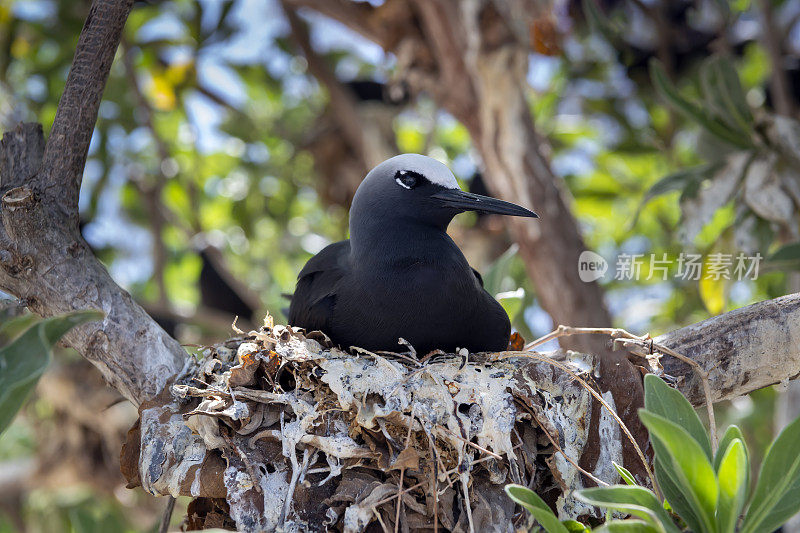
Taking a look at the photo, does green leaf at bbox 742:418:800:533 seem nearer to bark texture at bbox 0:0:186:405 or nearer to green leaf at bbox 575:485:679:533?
green leaf at bbox 575:485:679:533

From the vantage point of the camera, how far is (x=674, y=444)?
146cm

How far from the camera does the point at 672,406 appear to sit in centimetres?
170

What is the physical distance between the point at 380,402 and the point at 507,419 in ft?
1.13

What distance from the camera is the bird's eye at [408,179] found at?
2.69m

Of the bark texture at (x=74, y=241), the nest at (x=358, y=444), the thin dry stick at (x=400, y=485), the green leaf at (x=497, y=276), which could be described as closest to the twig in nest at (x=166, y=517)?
the nest at (x=358, y=444)

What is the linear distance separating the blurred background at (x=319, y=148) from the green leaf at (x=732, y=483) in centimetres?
248

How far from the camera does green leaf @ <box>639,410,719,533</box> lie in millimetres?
1430

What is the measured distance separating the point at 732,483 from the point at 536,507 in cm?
39

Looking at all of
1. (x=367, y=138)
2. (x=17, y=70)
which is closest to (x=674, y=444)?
(x=367, y=138)

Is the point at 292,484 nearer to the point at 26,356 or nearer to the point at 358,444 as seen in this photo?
the point at 358,444

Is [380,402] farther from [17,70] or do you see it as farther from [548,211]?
[17,70]

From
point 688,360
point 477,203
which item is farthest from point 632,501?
point 477,203

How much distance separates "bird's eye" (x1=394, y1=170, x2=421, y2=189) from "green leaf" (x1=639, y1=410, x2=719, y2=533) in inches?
55.3

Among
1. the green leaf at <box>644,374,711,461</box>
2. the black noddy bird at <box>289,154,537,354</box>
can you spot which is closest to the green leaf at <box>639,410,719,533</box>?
the green leaf at <box>644,374,711,461</box>
